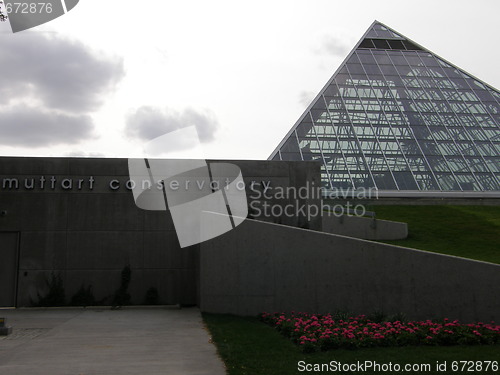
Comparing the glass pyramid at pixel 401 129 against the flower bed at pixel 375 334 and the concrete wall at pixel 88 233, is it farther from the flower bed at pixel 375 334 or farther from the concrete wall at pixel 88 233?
the flower bed at pixel 375 334

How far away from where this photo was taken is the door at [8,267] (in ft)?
50.5

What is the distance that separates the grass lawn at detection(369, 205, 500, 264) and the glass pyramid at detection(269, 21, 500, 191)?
14.1 feet

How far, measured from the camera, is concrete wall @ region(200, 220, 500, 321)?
11.7 meters

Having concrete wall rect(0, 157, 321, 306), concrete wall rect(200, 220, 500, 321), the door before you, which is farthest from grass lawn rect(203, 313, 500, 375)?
the door

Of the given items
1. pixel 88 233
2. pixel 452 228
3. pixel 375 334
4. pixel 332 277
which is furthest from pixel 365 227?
pixel 375 334

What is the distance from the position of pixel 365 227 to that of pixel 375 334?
46.6 feet

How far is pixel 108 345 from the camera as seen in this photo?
9.12 m

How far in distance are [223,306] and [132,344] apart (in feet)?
13.7

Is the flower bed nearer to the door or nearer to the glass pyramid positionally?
the door

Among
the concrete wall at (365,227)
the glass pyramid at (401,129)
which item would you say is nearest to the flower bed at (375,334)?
the concrete wall at (365,227)

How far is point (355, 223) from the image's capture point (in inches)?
910

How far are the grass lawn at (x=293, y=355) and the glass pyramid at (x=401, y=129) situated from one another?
78.1 feet

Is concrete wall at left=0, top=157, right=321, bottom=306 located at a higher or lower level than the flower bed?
higher

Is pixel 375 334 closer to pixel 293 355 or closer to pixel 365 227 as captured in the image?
pixel 293 355
